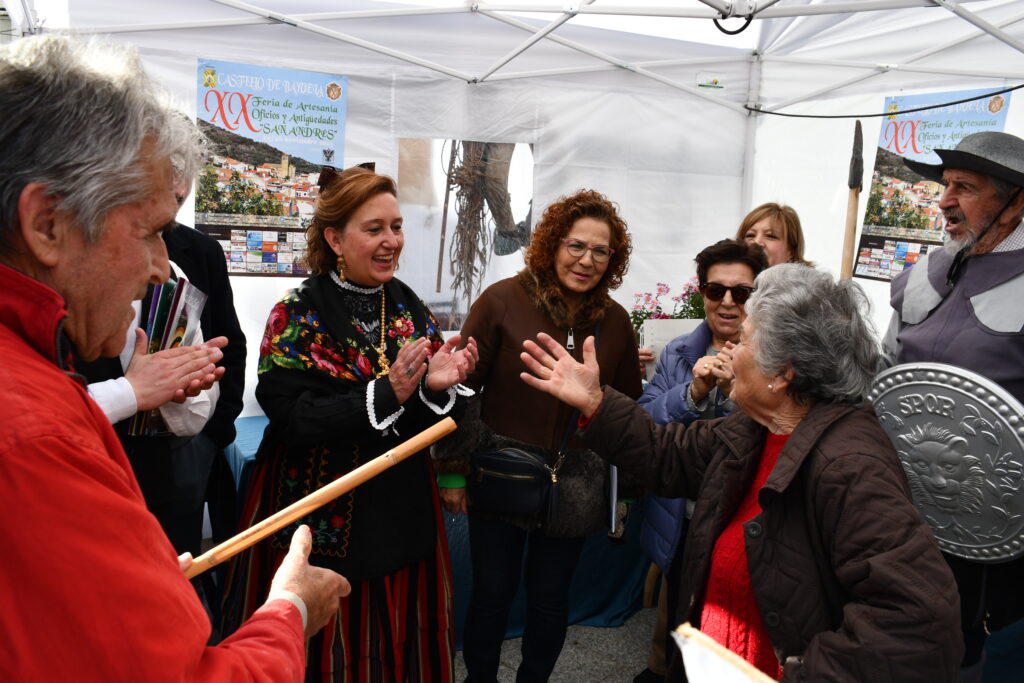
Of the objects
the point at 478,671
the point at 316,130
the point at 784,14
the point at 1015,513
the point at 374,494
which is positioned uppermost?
the point at 784,14

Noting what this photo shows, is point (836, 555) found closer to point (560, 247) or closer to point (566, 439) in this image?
point (566, 439)

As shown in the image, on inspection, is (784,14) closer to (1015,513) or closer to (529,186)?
(529,186)

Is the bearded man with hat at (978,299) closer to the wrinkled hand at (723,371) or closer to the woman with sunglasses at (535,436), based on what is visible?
the wrinkled hand at (723,371)

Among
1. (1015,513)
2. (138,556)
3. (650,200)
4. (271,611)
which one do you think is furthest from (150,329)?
(650,200)

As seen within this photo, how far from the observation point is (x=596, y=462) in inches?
113

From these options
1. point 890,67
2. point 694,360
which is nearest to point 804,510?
point 694,360

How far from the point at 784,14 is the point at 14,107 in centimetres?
392

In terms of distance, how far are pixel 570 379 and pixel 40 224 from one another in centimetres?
161

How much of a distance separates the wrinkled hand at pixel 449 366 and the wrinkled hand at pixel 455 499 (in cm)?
52

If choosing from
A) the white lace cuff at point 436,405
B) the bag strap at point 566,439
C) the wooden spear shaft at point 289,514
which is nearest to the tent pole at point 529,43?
the bag strap at point 566,439

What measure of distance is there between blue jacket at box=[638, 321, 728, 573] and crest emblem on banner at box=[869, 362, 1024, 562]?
2.64 feet

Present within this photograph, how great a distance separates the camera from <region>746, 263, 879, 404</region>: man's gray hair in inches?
72.6

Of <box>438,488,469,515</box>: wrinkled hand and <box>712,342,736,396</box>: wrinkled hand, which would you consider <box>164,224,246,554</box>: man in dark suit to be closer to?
<box>438,488,469,515</box>: wrinkled hand

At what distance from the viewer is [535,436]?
2.81 m
